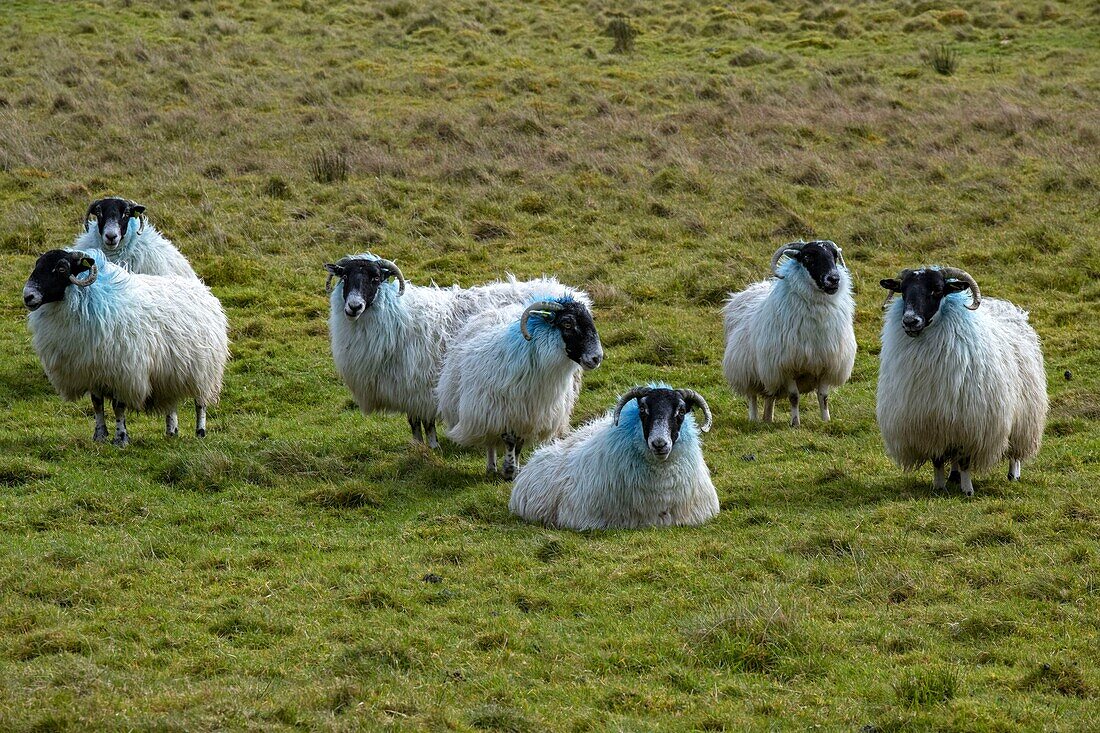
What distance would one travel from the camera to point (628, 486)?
1051 centimetres

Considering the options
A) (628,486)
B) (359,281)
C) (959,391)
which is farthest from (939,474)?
(359,281)

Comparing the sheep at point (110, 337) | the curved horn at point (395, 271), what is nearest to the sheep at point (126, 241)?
the sheep at point (110, 337)

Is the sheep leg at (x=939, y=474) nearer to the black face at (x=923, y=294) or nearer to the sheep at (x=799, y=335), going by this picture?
the black face at (x=923, y=294)

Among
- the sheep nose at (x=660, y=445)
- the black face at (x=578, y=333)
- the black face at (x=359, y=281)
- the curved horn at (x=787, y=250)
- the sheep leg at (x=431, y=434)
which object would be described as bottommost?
the sheep leg at (x=431, y=434)

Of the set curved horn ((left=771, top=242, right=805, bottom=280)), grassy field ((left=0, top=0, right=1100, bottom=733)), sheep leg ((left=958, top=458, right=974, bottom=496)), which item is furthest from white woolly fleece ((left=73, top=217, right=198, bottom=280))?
sheep leg ((left=958, top=458, right=974, bottom=496))

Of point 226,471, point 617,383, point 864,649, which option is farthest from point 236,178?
point 864,649

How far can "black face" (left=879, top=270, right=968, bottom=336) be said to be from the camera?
1109cm

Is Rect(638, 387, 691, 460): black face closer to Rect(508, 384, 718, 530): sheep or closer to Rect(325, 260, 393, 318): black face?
Rect(508, 384, 718, 530): sheep

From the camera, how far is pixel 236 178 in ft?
75.1

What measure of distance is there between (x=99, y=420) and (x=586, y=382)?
5.83 m

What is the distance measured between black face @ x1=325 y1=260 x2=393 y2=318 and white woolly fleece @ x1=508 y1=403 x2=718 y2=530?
3.50 m

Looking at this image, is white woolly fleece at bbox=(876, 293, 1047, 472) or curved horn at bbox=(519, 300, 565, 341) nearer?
white woolly fleece at bbox=(876, 293, 1047, 472)

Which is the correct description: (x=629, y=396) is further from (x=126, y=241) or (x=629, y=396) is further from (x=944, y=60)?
(x=944, y=60)

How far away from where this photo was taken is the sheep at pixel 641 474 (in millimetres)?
10484
